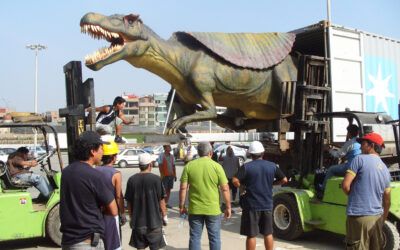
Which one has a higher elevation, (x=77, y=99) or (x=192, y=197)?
(x=77, y=99)

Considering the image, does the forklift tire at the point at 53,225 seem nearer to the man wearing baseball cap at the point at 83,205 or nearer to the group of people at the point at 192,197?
the group of people at the point at 192,197

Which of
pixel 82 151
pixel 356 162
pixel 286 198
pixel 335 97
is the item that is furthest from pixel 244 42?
pixel 82 151

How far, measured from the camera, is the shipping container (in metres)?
8.28

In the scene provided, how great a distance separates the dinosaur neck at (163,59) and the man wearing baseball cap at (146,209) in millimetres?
2265

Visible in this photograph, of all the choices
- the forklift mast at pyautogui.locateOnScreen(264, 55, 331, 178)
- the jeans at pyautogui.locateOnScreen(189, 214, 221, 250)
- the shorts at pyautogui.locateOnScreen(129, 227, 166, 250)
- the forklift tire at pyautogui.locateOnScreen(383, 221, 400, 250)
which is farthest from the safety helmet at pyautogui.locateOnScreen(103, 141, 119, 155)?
the forklift mast at pyautogui.locateOnScreen(264, 55, 331, 178)

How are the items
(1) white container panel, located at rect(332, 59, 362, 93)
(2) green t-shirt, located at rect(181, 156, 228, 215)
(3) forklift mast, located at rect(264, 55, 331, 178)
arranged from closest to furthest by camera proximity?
(2) green t-shirt, located at rect(181, 156, 228, 215) < (3) forklift mast, located at rect(264, 55, 331, 178) < (1) white container panel, located at rect(332, 59, 362, 93)

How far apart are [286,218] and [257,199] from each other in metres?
1.98

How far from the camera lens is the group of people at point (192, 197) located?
10.2 feet

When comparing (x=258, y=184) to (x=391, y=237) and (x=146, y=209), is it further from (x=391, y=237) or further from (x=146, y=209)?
(x=391, y=237)

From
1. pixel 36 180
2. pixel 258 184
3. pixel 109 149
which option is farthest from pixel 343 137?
pixel 36 180

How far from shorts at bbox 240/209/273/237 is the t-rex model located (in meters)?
2.12

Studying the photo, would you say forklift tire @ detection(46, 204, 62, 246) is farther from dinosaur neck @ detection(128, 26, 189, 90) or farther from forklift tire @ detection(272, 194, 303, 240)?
forklift tire @ detection(272, 194, 303, 240)

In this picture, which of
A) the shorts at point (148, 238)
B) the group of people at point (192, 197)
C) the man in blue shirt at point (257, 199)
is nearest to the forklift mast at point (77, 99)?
the group of people at point (192, 197)

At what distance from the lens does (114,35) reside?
21.3 ft
